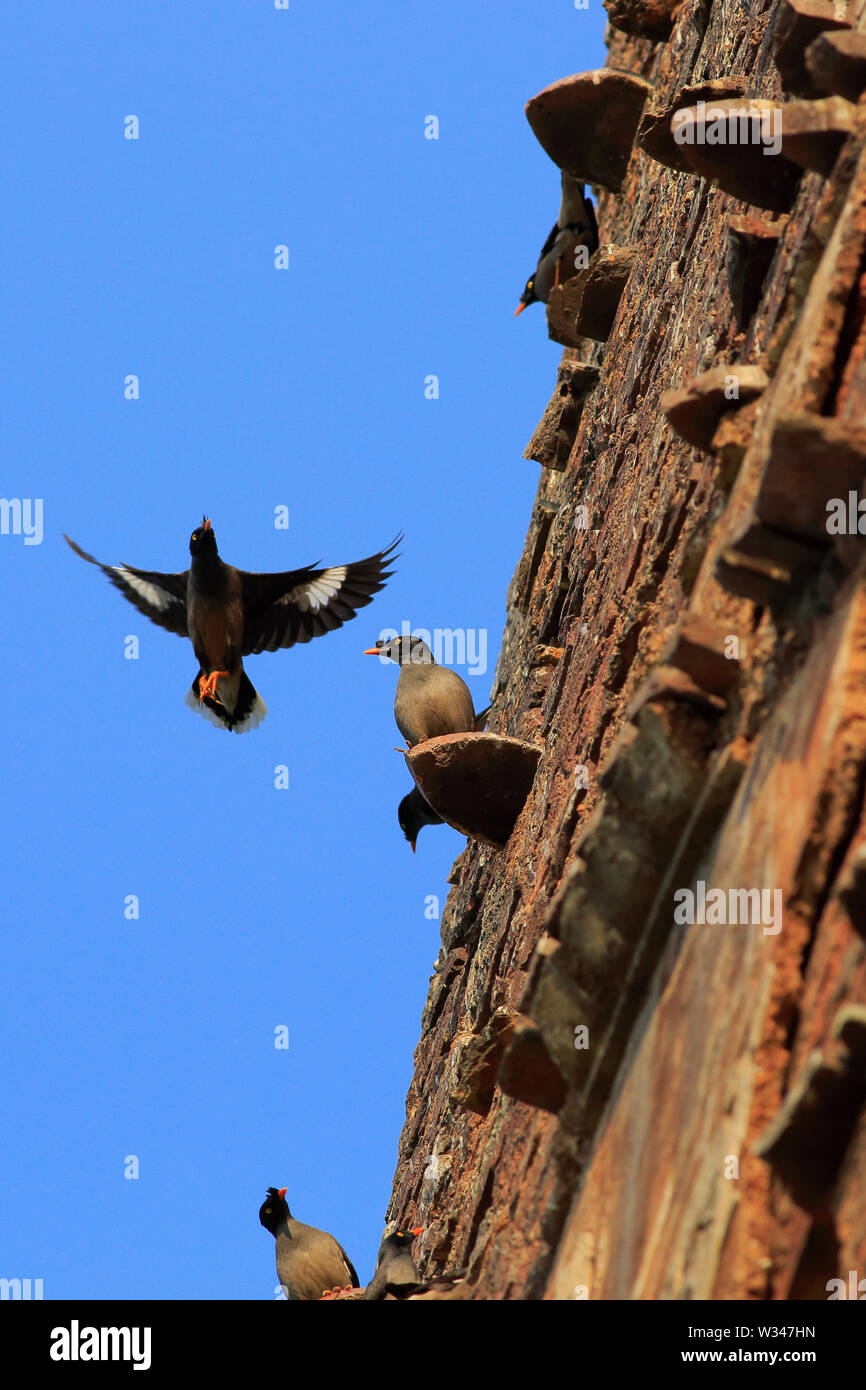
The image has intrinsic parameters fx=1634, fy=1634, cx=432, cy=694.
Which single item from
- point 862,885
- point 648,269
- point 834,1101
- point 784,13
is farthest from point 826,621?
point 648,269

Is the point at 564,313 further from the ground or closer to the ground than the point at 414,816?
further from the ground

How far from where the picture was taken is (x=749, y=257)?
5262mm

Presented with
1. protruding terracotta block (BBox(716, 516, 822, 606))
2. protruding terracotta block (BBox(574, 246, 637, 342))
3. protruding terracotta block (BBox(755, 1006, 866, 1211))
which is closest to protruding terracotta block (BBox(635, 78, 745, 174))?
protruding terracotta block (BBox(574, 246, 637, 342))

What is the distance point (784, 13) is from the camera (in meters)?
5.04

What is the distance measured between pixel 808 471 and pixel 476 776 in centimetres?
509

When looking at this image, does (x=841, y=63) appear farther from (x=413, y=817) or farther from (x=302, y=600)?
(x=302, y=600)

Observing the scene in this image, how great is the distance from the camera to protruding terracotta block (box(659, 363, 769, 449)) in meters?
4.40

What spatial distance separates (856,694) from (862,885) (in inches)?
16.6

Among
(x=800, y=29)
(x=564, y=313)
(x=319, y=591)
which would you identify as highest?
(x=564, y=313)

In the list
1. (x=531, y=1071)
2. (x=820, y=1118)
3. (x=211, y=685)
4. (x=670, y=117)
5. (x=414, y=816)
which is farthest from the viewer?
(x=211, y=685)

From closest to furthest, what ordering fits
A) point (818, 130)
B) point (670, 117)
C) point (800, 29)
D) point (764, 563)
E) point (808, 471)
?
point (808, 471) < point (764, 563) < point (818, 130) < point (800, 29) < point (670, 117)

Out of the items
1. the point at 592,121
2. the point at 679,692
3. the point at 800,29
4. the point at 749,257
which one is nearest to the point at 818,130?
the point at 800,29

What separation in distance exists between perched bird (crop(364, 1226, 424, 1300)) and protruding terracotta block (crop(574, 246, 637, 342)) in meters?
5.58
